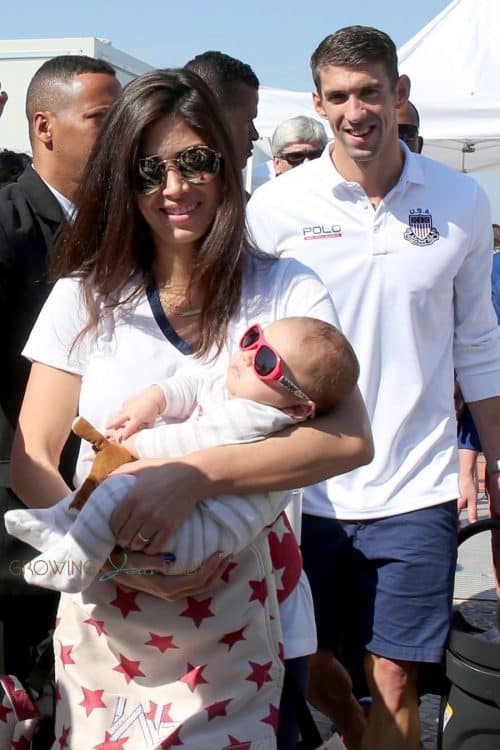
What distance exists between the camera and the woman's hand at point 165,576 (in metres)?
2.03

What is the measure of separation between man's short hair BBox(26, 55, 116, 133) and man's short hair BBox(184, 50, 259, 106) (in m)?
0.88

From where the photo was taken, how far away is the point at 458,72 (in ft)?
33.8

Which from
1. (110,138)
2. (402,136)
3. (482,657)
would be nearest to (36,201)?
(110,138)

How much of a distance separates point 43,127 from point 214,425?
6.50 ft

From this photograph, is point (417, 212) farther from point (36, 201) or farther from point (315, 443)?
point (315, 443)

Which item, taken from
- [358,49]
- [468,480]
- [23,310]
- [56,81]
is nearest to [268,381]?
[23,310]

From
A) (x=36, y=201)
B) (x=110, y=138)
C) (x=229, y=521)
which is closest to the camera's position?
(x=229, y=521)

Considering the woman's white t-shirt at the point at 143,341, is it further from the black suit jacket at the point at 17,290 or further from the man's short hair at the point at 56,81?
the man's short hair at the point at 56,81

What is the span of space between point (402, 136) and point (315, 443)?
11.1 feet

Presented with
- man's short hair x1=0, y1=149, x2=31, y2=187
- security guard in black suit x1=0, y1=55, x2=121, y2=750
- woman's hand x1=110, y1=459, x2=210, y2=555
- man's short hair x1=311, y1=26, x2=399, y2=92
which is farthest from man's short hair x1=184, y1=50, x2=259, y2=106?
woman's hand x1=110, y1=459, x2=210, y2=555

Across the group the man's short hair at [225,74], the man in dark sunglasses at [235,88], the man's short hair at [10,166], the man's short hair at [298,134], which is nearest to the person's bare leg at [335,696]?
the man in dark sunglasses at [235,88]

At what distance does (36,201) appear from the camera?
3381 millimetres

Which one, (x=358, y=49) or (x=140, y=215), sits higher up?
(x=358, y=49)

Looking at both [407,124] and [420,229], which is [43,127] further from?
[407,124]
